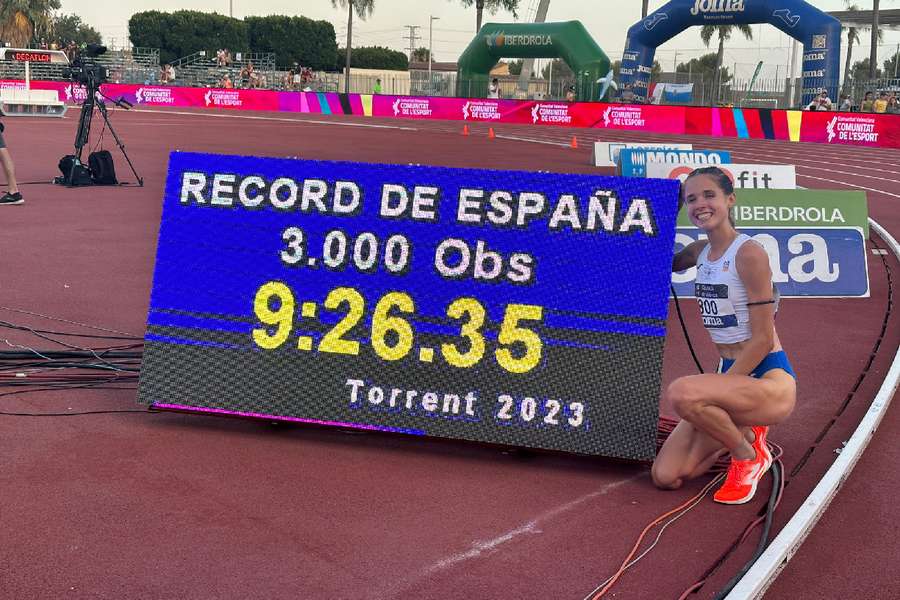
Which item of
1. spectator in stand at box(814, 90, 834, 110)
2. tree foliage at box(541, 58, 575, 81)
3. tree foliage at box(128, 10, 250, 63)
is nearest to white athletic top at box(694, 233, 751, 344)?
spectator in stand at box(814, 90, 834, 110)

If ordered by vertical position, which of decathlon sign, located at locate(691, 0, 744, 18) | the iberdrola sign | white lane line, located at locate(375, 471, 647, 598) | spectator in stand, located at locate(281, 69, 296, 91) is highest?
decathlon sign, located at locate(691, 0, 744, 18)

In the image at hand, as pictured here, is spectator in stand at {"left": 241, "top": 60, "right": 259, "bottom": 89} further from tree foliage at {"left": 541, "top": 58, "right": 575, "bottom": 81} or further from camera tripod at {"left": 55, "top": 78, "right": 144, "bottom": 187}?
camera tripod at {"left": 55, "top": 78, "right": 144, "bottom": 187}

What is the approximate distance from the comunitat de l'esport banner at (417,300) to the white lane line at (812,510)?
81 cm

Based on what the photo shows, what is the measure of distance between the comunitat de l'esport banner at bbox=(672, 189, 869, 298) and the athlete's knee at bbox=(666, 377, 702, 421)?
5349mm

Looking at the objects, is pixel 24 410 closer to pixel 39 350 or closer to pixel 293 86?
pixel 39 350

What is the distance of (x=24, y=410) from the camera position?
20.1ft

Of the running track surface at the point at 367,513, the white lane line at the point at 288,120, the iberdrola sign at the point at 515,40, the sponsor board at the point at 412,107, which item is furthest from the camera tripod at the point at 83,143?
the iberdrola sign at the point at 515,40

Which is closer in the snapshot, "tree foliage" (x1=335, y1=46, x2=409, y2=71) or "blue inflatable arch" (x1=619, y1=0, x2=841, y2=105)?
"blue inflatable arch" (x1=619, y1=0, x2=841, y2=105)

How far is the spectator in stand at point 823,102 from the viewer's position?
39250 millimetres

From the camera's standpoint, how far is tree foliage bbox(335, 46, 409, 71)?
364 ft

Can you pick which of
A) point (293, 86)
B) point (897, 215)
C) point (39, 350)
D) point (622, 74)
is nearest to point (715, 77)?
point (622, 74)

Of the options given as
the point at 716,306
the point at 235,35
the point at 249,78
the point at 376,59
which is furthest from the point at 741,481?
the point at 376,59

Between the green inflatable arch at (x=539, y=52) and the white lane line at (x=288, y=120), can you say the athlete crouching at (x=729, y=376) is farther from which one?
the green inflatable arch at (x=539, y=52)

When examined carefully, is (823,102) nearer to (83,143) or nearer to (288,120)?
(288,120)
